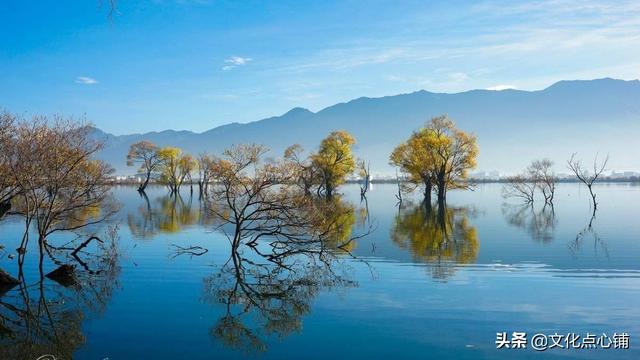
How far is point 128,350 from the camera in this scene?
46.4 ft

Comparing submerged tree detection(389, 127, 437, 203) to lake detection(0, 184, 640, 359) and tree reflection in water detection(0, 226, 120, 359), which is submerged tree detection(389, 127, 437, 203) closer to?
lake detection(0, 184, 640, 359)

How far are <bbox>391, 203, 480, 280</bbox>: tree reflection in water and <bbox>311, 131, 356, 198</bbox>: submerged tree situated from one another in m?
41.9

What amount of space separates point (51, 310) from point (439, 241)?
Result: 24560 mm

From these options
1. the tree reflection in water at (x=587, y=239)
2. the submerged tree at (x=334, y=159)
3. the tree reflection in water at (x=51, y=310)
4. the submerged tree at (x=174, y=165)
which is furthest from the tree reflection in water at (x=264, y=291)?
the submerged tree at (x=174, y=165)

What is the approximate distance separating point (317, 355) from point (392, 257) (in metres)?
16.0

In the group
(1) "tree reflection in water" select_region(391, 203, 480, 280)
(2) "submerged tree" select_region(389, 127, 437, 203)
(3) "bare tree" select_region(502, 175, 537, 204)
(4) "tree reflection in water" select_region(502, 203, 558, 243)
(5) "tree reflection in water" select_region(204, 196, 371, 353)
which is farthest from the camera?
(3) "bare tree" select_region(502, 175, 537, 204)

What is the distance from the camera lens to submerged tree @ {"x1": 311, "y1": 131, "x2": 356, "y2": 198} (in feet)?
314

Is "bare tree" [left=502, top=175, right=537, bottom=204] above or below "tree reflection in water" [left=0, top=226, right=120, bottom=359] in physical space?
above

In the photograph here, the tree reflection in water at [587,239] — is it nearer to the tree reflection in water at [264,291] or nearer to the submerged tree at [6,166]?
the tree reflection in water at [264,291]

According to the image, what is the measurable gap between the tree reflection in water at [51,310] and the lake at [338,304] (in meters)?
0.06

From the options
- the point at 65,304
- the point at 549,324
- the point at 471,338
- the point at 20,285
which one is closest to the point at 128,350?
the point at 65,304

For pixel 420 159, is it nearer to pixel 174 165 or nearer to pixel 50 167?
pixel 50 167

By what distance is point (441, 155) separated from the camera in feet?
252

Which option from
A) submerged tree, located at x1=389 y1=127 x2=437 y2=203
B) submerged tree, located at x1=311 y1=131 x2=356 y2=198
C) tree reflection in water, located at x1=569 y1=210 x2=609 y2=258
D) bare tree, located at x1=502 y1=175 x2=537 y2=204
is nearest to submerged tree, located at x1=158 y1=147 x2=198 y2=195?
submerged tree, located at x1=311 y1=131 x2=356 y2=198
